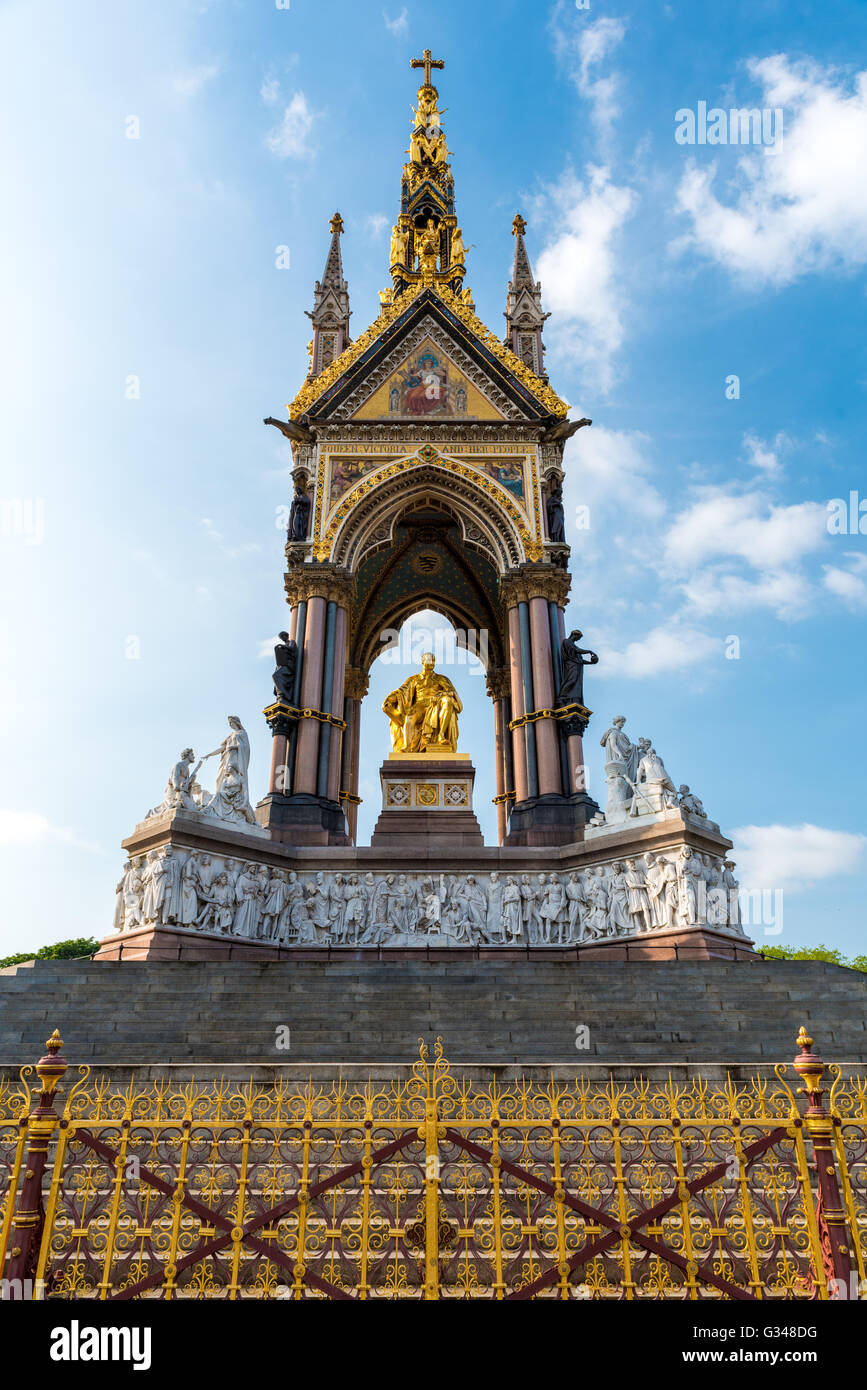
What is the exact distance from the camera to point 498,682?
2803 cm

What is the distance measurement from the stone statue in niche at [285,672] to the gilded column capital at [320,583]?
5.13 ft

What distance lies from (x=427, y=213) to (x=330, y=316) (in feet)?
21.2

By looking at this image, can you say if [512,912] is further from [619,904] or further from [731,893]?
[731,893]

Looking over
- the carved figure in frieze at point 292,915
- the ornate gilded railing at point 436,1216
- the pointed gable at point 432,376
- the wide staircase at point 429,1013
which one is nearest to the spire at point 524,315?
the pointed gable at point 432,376

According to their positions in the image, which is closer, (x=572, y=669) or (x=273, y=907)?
(x=273, y=907)

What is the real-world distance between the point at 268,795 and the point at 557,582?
901 centimetres

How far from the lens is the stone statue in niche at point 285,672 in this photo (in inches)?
846

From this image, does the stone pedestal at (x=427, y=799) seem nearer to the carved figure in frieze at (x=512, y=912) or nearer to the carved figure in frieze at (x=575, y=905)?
the carved figure in frieze at (x=512, y=912)

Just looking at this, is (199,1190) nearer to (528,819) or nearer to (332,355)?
(528,819)

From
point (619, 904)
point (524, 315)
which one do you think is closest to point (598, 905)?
point (619, 904)

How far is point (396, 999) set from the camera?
38.0 feet

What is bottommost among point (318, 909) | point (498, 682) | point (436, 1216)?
point (436, 1216)

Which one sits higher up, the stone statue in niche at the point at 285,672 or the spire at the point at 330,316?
the spire at the point at 330,316
